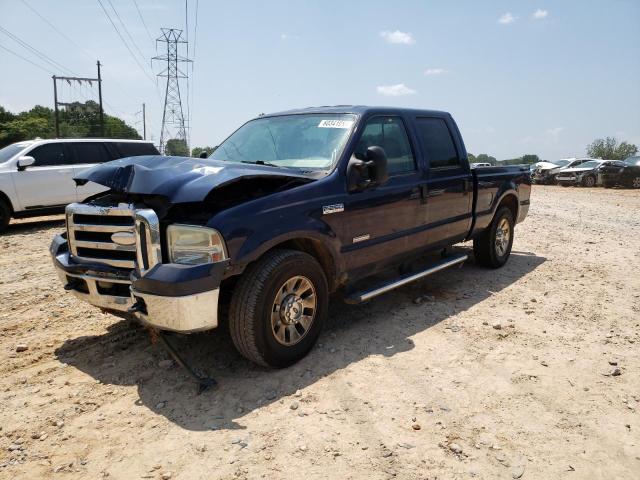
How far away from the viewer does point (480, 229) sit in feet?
20.2

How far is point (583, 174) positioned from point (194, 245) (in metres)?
24.8

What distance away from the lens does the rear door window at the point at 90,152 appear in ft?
34.2

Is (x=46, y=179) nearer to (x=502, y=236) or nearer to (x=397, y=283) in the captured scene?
(x=397, y=283)

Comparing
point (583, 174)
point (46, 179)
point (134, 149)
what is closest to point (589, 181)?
point (583, 174)

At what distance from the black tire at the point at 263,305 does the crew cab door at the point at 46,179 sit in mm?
8216

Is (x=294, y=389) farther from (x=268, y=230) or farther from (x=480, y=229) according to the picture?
(x=480, y=229)

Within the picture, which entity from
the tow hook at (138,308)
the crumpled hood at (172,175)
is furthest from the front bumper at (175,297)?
the crumpled hood at (172,175)

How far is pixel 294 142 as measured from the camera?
4.36m

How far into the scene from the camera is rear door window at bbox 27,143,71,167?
9.96 m

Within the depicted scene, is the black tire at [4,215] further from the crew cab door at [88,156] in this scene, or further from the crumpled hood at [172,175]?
the crumpled hood at [172,175]

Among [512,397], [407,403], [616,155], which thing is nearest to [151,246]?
[407,403]

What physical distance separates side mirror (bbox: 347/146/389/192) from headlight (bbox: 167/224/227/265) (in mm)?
1354

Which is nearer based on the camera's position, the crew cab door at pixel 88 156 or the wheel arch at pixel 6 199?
the wheel arch at pixel 6 199

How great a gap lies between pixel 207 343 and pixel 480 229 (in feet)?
12.6
